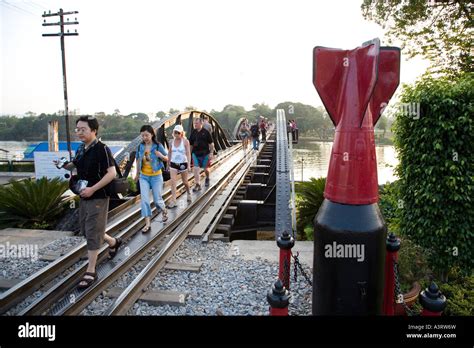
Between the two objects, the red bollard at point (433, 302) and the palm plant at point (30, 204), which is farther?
the palm plant at point (30, 204)

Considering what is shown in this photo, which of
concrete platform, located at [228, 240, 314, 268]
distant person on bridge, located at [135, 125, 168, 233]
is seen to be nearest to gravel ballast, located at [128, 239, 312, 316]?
concrete platform, located at [228, 240, 314, 268]

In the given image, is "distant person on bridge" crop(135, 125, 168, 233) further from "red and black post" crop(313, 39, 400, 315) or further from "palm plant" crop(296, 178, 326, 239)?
"palm plant" crop(296, 178, 326, 239)

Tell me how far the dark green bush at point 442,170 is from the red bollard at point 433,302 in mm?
2296

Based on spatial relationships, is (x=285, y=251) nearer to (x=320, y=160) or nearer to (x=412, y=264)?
(x=412, y=264)

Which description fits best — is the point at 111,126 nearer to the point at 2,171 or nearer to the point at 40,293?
the point at 2,171

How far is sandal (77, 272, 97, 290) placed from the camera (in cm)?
366

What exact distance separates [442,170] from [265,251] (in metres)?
2.72

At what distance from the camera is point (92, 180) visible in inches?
145

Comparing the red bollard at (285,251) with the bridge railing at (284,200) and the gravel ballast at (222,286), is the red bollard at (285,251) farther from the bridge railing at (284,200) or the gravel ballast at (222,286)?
the bridge railing at (284,200)

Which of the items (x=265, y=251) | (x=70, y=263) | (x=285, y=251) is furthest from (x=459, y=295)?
(x=70, y=263)

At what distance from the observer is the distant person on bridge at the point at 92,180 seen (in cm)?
366

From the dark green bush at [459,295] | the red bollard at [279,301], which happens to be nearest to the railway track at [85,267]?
the red bollard at [279,301]

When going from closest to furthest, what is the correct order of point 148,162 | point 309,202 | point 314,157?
1. point 148,162
2. point 309,202
3. point 314,157

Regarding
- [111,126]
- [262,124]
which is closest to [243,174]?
[262,124]
